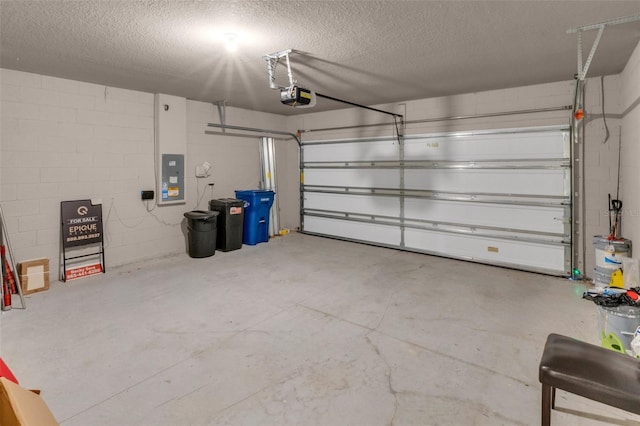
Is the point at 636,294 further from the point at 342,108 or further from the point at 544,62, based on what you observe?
the point at 342,108

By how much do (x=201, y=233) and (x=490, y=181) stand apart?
4.53 m

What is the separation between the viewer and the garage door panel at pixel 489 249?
15.7ft

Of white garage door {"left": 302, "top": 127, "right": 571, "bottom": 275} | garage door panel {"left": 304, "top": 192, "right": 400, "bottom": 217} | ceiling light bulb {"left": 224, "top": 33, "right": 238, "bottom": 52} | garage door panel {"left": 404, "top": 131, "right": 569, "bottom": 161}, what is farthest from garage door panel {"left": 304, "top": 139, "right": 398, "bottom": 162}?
ceiling light bulb {"left": 224, "top": 33, "right": 238, "bottom": 52}

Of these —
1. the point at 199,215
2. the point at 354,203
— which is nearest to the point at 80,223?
the point at 199,215

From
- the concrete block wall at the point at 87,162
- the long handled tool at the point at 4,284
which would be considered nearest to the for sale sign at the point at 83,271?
the concrete block wall at the point at 87,162

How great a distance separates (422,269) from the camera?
499 centimetres

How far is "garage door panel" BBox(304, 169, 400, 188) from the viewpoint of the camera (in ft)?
20.7

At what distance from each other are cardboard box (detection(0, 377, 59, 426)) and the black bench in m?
2.10

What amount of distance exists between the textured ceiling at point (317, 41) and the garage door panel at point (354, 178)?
6.05 ft

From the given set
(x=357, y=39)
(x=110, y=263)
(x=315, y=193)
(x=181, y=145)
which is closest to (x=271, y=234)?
(x=315, y=193)

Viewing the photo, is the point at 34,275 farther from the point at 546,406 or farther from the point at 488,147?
the point at 488,147

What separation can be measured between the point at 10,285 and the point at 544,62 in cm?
624

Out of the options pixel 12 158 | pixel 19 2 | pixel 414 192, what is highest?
pixel 19 2

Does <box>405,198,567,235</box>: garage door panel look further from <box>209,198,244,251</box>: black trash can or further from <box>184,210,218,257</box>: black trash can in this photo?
<box>184,210,218,257</box>: black trash can
